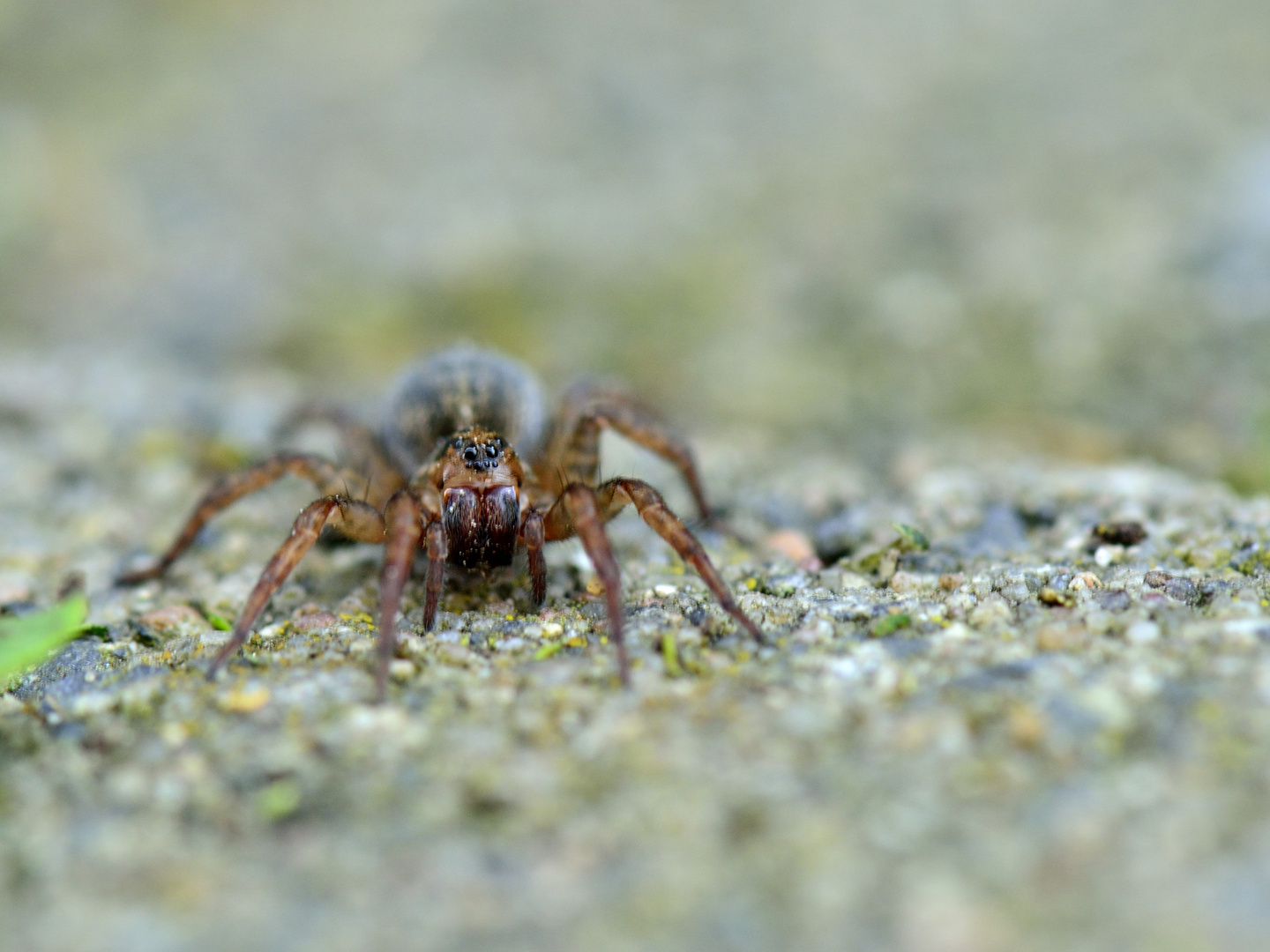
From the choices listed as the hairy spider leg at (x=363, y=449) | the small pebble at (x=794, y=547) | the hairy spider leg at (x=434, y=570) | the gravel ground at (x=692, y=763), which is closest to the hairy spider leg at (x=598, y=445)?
the small pebble at (x=794, y=547)

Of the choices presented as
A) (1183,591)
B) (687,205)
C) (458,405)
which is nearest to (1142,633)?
(1183,591)

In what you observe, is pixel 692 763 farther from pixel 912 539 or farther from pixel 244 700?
pixel 912 539

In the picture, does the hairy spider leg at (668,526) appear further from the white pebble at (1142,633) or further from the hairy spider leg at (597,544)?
the white pebble at (1142,633)

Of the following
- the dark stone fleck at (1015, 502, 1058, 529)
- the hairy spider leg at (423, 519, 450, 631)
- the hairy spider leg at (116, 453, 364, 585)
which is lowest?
the hairy spider leg at (423, 519, 450, 631)

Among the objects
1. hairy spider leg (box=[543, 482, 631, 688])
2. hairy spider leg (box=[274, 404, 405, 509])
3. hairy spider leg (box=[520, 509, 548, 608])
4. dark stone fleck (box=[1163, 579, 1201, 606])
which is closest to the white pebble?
dark stone fleck (box=[1163, 579, 1201, 606])

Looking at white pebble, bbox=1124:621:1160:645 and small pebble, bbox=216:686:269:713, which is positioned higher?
small pebble, bbox=216:686:269:713

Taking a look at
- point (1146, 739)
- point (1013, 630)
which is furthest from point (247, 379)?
point (1146, 739)

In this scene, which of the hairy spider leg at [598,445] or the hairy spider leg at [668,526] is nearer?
the hairy spider leg at [668,526]

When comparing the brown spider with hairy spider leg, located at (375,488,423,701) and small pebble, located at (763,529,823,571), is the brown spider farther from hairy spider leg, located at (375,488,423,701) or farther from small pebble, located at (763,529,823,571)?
small pebble, located at (763,529,823,571)
